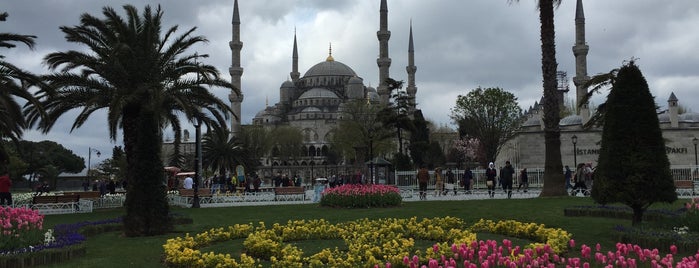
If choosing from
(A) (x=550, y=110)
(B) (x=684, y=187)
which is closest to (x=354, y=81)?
(B) (x=684, y=187)

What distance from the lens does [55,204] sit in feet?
64.3

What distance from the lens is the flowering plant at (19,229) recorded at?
27.9 ft

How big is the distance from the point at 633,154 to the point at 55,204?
1731 cm

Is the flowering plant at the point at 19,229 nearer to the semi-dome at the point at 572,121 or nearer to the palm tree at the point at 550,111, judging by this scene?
the palm tree at the point at 550,111

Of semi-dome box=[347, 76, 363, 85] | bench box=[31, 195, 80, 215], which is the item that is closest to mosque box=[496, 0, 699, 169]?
bench box=[31, 195, 80, 215]

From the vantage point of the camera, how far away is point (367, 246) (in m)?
7.71

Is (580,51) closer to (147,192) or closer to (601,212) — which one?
(601,212)

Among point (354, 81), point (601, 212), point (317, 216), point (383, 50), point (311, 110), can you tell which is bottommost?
point (317, 216)

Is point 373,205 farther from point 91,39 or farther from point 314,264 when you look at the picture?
point 314,264

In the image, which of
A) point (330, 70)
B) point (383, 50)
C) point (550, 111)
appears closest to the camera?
point (550, 111)

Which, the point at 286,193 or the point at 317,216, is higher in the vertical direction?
the point at 286,193

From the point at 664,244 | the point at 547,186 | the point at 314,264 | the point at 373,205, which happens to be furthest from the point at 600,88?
the point at 314,264

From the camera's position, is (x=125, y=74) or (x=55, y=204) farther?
(x=55, y=204)

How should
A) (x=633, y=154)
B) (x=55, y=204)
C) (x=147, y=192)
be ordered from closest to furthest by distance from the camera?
1. (x=633, y=154)
2. (x=147, y=192)
3. (x=55, y=204)
